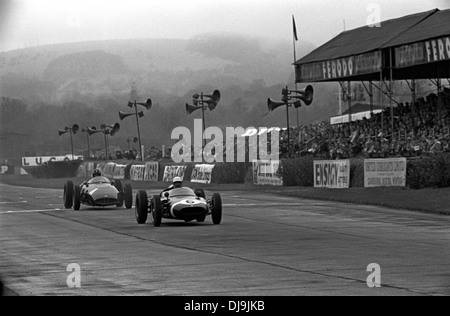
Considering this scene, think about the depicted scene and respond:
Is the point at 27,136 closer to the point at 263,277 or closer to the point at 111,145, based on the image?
the point at 111,145

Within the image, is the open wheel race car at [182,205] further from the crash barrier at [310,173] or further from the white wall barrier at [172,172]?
the white wall barrier at [172,172]

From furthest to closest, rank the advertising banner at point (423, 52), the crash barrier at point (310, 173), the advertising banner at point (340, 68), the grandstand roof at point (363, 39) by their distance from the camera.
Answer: the grandstand roof at point (363, 39) → the advertising banner at point (340, 68) → the advertising banner at point (423, 52) → the crash barrier at point (310, 173)

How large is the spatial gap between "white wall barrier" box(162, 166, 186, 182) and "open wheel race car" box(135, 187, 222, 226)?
112 ft

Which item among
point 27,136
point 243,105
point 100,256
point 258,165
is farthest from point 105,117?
point 100,256

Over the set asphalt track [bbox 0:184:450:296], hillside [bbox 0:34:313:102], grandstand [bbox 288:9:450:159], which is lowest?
asphalt track [bbox 0:184:450:296]

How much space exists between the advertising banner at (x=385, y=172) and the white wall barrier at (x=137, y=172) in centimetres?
2835

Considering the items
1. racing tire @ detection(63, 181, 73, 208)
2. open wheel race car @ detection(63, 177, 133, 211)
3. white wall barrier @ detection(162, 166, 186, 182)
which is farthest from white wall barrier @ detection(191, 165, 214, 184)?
open wheel race car @ detection(63, 177, 133, 211)

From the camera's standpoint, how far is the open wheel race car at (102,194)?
32500 mm

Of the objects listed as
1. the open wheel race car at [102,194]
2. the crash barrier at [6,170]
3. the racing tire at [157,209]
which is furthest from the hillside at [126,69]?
the racing tire at [157,209]

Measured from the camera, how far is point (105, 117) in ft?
332

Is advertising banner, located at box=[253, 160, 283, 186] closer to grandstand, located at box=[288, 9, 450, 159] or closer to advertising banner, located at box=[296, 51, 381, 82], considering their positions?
grandstand, located at box=[288, 9, 450, 159]

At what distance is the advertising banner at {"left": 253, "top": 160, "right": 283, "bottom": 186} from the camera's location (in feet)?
164

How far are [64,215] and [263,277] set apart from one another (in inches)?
700

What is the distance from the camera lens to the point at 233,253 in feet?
57.2
